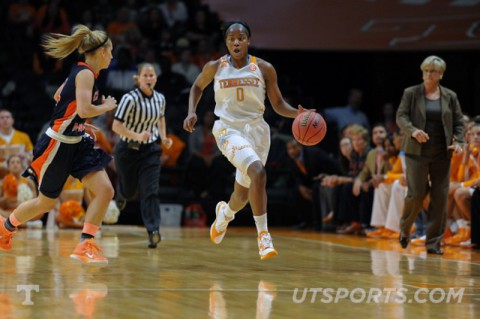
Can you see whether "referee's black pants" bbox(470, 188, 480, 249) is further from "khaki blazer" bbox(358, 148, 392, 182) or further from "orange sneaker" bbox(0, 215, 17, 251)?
"orange sneaker" bbox(0, 215, 17, 251)

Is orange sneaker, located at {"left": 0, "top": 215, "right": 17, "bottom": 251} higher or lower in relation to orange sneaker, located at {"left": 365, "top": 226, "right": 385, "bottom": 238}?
higher

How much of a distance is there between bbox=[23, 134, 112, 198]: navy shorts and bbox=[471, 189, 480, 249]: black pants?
4.62m

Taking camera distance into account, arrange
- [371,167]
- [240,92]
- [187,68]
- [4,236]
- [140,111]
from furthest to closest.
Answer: [187,68]
[371,167]
[140,111]
[240,92]
[4,236]

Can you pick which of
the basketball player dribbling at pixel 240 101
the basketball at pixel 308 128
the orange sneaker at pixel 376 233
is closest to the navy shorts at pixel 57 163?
the basketball player dribbling at pixel 240 101

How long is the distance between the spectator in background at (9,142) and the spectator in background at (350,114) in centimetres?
503

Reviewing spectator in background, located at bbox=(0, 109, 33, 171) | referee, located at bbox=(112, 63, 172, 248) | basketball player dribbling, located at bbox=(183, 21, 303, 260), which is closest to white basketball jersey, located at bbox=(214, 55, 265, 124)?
basketball player dribbling, located at bbox=(183, 21, 303, 260)

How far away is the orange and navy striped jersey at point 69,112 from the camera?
6.13 m

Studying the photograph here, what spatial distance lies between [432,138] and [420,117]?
9.2 inches

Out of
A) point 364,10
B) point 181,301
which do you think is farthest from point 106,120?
point 181,301

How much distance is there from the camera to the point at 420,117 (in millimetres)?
8250

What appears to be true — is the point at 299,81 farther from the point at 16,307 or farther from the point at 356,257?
the point at 16,307

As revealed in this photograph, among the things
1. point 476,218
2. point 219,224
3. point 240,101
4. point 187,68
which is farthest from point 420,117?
point 187,68

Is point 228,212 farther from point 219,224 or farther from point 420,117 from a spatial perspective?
point 420,117

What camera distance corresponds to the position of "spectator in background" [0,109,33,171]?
11781 millimetres
